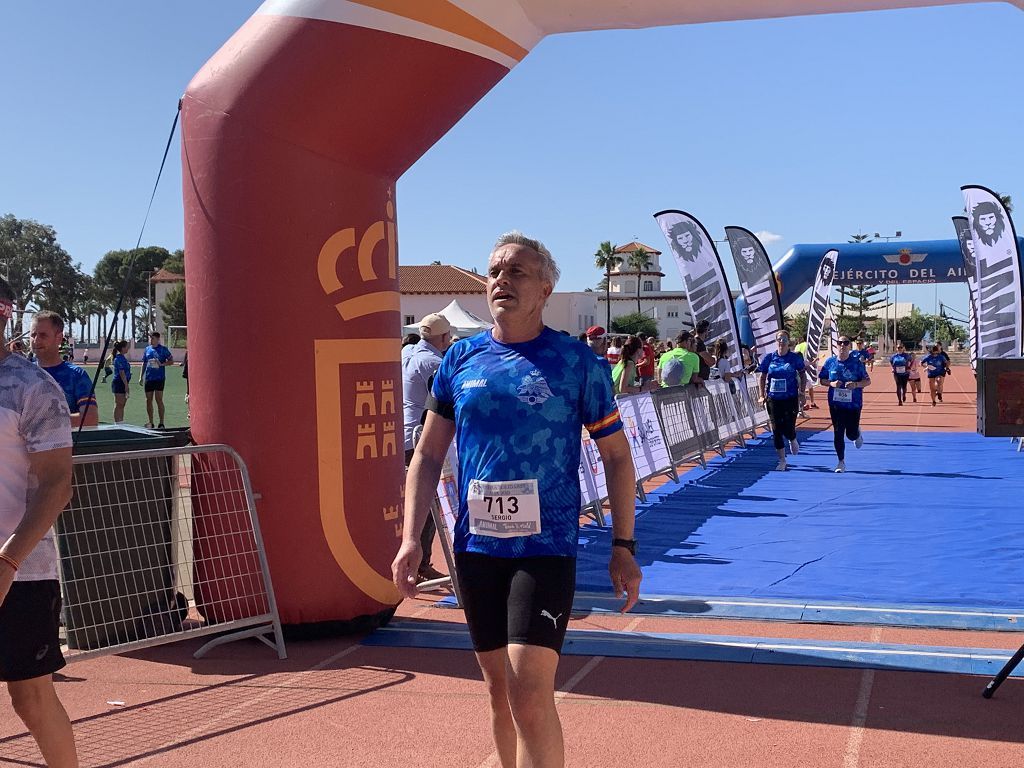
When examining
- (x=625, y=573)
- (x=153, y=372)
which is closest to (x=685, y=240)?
(x=153, y=372)

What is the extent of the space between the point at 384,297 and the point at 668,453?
331 inches

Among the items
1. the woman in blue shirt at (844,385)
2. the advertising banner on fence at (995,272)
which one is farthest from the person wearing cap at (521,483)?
the advertising banner on fence at (995,272)

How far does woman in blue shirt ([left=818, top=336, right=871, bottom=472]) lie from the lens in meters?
14.2

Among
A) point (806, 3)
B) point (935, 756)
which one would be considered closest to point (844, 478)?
point (806, 3)

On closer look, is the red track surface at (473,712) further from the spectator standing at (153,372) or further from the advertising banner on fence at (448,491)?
the spectator standing at (153,372)

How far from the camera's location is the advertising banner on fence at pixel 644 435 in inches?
498

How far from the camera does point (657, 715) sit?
4.79m

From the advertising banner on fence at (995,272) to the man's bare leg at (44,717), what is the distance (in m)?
17.9

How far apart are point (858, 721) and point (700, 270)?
1926cm

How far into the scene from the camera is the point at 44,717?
3.32m

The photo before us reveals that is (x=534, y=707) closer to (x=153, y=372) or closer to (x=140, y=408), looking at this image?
(x=153, y=372)

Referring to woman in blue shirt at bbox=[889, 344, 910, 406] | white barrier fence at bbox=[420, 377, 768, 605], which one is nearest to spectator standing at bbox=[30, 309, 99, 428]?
white barrier fence at bbox=[420, 377, 768, 605]

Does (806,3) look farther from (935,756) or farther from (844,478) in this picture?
(844,478)

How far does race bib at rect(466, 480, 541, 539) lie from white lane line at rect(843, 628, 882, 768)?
6.07 feet
